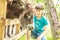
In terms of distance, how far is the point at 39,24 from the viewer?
1.28m

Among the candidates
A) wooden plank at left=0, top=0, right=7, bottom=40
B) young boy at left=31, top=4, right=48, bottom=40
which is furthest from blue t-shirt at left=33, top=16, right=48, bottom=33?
wooden plank at left=0, top=0, right=7, bottom=40

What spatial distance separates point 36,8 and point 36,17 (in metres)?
0.08

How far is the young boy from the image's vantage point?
1261 millimetres

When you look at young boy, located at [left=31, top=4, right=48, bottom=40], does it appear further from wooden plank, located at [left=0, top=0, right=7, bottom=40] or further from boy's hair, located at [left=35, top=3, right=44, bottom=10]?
wooden plank, located at [left=0, top=0, right=7, bottom=40]

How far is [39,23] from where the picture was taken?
1.28 metres

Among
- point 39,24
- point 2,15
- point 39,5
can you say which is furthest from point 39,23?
point 2,15

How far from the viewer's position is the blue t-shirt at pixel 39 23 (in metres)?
1.27

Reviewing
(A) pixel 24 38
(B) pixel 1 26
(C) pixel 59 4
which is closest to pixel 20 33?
(A) pixel 24 38

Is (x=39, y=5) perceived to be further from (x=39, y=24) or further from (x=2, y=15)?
(x=2, y=15)

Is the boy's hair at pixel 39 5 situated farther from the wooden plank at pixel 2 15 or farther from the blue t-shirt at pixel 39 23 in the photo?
the wooden plank at pixel 2 15

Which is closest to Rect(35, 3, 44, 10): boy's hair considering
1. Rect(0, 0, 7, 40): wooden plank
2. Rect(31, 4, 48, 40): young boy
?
Rect(31, 4, 48, 40): young boy

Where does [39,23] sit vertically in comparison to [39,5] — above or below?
below

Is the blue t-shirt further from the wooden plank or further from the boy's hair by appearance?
the wooden plank

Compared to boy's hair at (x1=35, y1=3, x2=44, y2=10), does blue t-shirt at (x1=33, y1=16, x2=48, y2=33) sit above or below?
below
